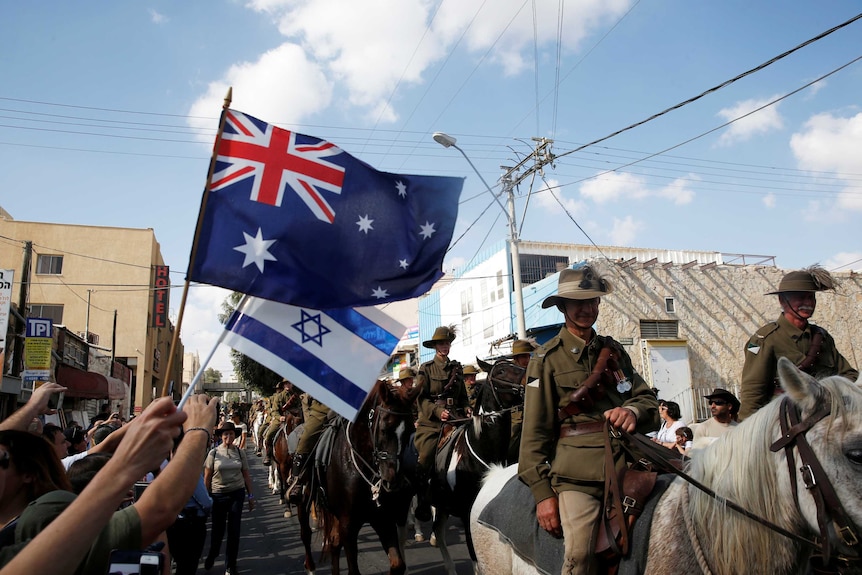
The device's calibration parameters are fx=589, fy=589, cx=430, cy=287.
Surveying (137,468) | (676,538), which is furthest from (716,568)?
(137,468)

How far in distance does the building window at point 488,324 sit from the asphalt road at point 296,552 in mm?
17231

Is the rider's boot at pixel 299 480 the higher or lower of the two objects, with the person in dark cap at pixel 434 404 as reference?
lower

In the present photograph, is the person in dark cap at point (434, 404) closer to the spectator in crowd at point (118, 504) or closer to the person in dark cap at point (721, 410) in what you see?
the person in dark cap at point (721, 410)

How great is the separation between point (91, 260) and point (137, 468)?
160 feet

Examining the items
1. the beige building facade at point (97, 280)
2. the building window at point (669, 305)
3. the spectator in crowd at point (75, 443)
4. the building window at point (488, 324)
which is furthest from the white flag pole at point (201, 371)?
the beige building facade at point (97, 280)

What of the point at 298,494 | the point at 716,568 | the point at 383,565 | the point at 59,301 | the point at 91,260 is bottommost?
the point at 383,565

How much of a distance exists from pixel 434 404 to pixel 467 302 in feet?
77.0

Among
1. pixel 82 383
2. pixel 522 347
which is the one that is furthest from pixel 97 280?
pixel 522 347

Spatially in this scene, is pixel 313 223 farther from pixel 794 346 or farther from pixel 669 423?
pixel 669 423

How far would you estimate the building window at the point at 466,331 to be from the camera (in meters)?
31.7

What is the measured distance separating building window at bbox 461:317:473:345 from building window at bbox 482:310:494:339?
184 centimetres

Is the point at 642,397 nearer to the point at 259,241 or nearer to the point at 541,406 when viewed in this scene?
the point at 541,406

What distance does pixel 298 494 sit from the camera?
861 cm

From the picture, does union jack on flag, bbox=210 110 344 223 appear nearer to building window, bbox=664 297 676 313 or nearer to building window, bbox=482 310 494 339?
building window, bbox=664 297 676 313
